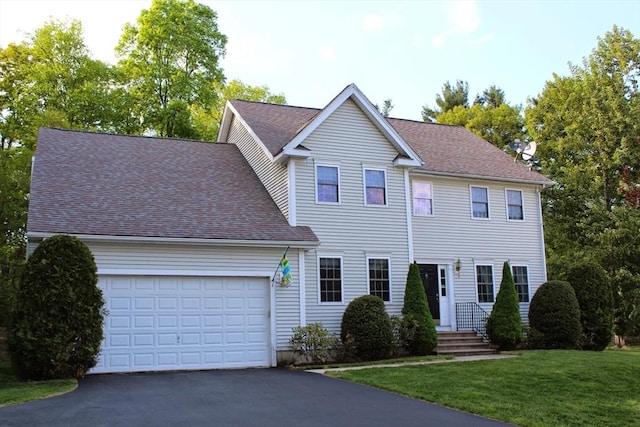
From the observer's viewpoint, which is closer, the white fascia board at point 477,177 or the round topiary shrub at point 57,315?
the round topiary shrub at point 57,315

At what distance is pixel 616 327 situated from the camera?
25.6m

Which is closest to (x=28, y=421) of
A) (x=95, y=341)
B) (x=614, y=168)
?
(x=95, y=341)

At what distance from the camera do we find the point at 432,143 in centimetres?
2272

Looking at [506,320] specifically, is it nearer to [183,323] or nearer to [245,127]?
[183,323]

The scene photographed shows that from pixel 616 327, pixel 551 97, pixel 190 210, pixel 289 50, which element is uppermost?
pixel 551 97

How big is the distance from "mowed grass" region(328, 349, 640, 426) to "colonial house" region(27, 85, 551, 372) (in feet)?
12.6

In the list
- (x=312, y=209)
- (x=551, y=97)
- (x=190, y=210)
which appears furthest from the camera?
(x=551, y=97)

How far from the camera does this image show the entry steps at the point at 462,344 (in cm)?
1812

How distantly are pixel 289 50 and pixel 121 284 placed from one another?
773 cm

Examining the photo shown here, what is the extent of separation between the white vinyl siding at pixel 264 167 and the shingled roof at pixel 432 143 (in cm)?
57

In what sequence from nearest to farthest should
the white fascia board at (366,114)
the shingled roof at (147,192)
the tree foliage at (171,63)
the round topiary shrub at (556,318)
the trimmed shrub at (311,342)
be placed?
the shingled roof at (147,192) → the trimmed shrub at (311,342) → the white fascia board at (366,114) → the round topiary shrub at (556,318) → the tree foliage at (171,63)

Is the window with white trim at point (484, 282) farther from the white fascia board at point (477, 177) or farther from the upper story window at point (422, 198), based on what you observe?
the white fascia board at point (477, 177)

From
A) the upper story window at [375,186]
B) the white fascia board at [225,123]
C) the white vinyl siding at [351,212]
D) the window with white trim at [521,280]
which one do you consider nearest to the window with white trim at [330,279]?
the white vinyl siding at [351,212]

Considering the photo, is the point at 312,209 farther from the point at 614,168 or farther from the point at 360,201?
the point at 614,168
